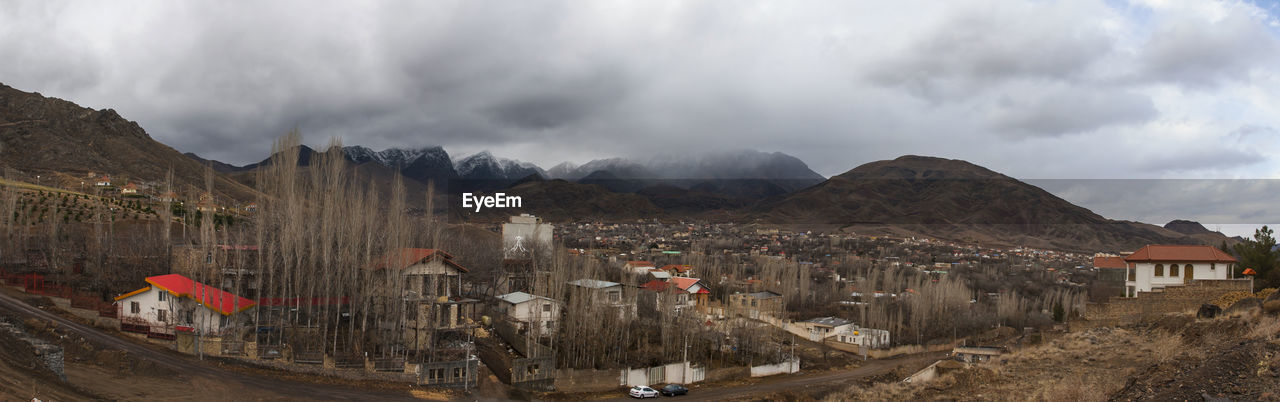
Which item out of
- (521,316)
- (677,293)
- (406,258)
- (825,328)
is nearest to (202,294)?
(406,258)

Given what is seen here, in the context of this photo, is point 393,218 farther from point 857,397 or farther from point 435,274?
point 857,397

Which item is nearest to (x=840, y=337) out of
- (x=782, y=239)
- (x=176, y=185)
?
(x=176, y=185)

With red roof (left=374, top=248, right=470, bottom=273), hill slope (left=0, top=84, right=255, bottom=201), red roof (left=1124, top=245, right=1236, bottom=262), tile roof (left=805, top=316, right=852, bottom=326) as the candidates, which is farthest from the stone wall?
hill slope (left=0, top=84, right=255, bottom=201)

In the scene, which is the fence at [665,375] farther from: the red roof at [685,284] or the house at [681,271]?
the house at [681,271]

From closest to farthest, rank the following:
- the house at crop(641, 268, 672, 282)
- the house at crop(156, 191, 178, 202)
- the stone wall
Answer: the stone wall, the house at crop(156, 191, 178, 202), the house at crop(641, 268, 672, 282)

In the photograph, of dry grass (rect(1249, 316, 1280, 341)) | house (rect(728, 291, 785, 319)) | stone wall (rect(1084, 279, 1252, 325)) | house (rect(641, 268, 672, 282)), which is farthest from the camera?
house (rect(641, 268, 672, 282))

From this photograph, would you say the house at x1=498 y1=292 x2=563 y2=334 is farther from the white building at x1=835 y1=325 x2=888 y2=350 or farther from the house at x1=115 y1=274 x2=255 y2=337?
the white building at x1=835 y1=325 x2=888 y2=350
